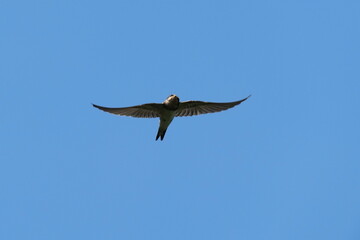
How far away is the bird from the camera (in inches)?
1299

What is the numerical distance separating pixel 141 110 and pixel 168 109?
1263mm

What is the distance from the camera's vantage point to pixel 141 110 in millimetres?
33594

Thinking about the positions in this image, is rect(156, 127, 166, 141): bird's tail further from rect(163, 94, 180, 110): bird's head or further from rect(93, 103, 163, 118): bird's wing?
rect(163, 94, 180, 110): bird's head

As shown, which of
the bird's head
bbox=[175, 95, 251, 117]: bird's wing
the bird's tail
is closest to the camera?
the bird's head

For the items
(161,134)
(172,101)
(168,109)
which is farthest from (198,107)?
(161,134)

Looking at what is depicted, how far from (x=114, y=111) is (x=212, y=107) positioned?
174 inches

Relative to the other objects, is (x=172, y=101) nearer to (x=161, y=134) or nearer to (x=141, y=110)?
(x=141, y=110)

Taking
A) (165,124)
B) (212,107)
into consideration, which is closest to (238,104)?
(212,107)

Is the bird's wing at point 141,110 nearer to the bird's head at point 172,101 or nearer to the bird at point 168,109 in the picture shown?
the bird at point 168,109

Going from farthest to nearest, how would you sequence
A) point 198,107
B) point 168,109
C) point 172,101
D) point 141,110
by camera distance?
1. point 198,107
2. point 141,110
3. point 168,109
4. point 172,101

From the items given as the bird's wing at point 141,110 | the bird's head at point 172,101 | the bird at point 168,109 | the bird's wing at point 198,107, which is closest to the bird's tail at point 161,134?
the bird at point 168,109

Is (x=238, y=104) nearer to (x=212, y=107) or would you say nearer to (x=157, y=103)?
(x=212, y=107)

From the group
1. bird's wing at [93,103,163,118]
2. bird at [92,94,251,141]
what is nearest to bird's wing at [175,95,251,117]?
bird at [92,94,251,141]

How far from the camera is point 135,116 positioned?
34.0 meters
